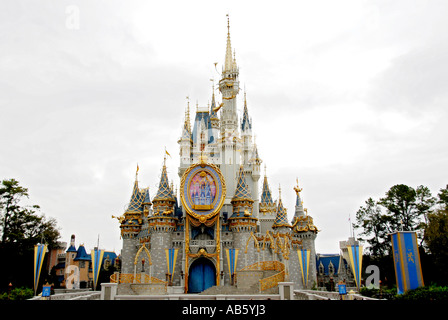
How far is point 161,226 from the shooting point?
142 ft

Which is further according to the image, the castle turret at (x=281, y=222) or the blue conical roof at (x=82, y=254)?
the blue conical roof at (x=82, y=254)

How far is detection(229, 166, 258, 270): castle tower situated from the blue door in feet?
11.2

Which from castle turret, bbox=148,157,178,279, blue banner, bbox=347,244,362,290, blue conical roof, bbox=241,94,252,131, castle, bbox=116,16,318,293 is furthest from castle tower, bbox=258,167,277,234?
blue banner, bbox=347,244,362,290

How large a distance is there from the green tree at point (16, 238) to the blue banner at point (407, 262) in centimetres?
3380

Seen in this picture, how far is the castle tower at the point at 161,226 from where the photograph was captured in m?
42.2

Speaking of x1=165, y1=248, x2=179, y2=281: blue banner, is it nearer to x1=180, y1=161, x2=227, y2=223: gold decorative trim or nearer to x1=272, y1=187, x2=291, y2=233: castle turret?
x1=180, y1=161, x2=227, y2=223: gold decorative trim

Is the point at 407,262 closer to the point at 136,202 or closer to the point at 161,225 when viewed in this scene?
the point at 161,225

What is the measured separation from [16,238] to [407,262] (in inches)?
1570

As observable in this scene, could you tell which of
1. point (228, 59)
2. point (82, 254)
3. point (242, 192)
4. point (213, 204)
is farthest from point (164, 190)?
point (82, 254)

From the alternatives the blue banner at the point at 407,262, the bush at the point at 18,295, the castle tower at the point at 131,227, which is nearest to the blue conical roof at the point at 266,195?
the castle tower at the point at 131,227

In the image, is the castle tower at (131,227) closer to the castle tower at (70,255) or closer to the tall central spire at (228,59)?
the castle tower at (70,255)

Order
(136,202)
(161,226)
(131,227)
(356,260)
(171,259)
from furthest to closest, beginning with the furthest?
(136,202), (131,227), (161,226), (171,259), (356,260)
